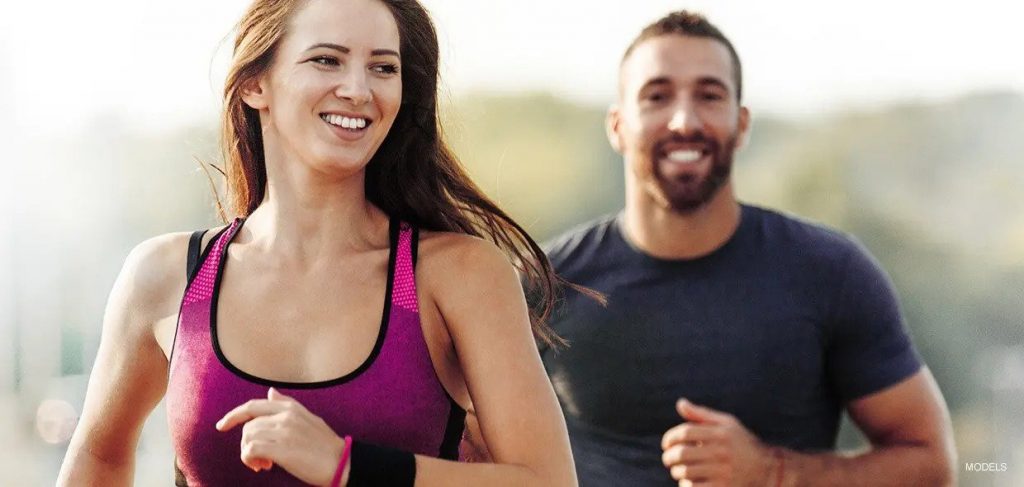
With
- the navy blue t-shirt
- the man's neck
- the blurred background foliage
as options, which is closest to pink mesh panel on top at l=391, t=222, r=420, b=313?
the navy blue t-shirt

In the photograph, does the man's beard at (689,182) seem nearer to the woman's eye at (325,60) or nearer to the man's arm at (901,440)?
the man's arm at (901,440)

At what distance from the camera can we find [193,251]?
1647 mm

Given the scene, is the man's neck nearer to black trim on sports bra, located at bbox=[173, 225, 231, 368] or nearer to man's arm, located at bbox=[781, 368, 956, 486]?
man's arm, located at bbox=[781, 368, 956, 486]

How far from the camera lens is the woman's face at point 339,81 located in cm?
153

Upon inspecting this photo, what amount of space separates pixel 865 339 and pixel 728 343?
22cm

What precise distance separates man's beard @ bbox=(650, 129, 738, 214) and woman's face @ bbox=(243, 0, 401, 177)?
1008 millimetres

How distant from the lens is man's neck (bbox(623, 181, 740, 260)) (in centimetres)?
250

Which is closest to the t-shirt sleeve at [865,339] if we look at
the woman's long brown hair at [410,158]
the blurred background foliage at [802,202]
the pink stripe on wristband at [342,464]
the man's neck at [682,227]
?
the man's neck at [682,227]

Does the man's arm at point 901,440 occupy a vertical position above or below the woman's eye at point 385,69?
below

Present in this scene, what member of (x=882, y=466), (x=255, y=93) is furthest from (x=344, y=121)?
(x=882, y=466)

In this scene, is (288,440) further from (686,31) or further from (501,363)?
(686,31)

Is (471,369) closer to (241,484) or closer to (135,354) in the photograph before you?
(241,484)

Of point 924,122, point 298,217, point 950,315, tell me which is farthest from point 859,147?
point 298,217

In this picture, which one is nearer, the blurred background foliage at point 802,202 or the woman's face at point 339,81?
the woman's face at point 339,81
